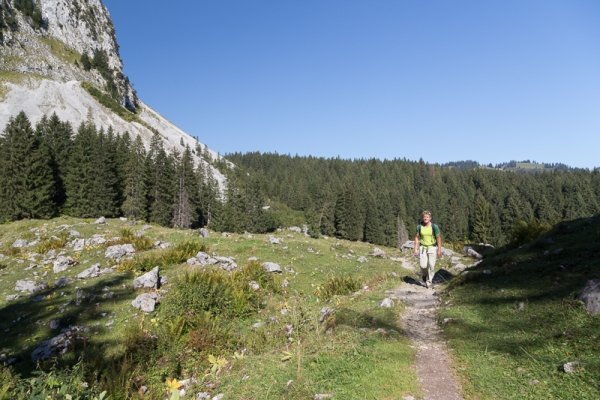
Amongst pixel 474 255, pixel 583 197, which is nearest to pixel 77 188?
pixel 474 255

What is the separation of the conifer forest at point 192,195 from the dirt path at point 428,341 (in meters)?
11.9

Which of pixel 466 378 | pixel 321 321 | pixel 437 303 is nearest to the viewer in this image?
pixel 466 378

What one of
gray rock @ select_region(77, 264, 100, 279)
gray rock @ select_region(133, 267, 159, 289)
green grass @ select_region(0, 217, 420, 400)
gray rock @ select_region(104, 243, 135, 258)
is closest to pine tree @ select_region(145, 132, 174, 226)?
green grass @ select_region(0, 217, 420, 400)

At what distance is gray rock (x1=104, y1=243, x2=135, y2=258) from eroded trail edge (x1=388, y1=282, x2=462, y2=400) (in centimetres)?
1455

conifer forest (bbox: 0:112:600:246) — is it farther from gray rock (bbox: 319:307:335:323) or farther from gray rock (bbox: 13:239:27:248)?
gray rock (bbox: 13:239:27:248)

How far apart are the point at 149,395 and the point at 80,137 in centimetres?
5324

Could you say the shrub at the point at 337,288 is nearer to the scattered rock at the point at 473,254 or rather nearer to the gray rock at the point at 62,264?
the scattered rock at the point at 473,254

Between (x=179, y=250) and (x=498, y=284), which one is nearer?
(x=498, y=284)

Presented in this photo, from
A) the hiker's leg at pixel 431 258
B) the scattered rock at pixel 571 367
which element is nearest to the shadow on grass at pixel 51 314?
the scattered rock at pixel 571 367

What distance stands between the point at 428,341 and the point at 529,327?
2074mm

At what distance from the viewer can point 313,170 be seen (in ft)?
565

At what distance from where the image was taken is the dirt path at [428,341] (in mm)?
5012

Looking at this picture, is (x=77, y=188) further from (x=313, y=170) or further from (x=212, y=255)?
(x=313, y=170)

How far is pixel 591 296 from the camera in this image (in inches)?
246
